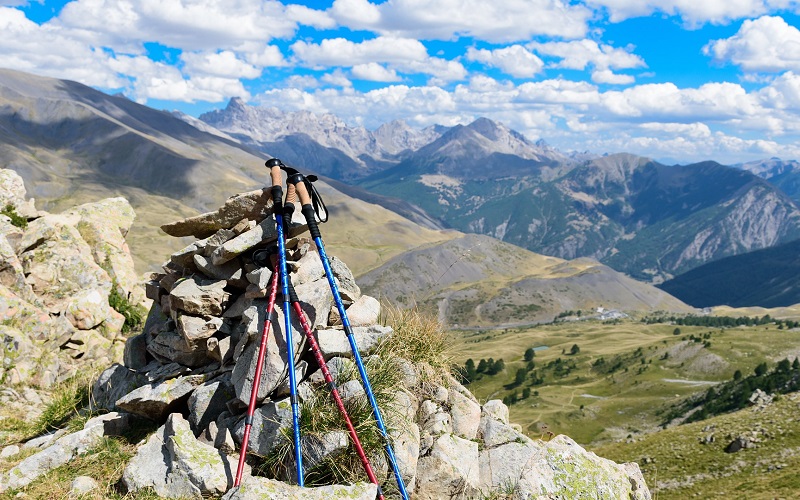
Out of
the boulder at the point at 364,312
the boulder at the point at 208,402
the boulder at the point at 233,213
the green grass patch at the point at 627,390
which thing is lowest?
the green grass patch at the point at 627,390

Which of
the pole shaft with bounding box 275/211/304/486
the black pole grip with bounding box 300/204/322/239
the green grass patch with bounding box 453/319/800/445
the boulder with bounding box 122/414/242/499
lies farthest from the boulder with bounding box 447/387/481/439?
the green grass patch with bounding box 453/319/800/445

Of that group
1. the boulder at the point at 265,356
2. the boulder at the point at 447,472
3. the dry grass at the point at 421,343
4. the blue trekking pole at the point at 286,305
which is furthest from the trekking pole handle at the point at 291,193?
the boulder at the point at 447,472

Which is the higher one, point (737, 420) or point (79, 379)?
point (79, 379)

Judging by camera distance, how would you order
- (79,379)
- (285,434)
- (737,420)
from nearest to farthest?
1. (285,434)
2. (79,379)
3. (737,420)

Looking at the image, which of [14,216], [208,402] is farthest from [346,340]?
[14,216]

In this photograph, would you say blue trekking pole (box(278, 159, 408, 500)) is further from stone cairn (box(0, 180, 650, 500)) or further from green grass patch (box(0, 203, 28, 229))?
green grass patch (box(0, 203, 28, 229))

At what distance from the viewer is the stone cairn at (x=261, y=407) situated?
9734 millimetres

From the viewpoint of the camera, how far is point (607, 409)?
6186 inches

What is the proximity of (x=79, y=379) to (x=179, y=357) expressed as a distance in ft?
21.5

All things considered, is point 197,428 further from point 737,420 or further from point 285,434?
point 737,420

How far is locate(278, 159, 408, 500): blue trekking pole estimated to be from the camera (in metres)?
9.59

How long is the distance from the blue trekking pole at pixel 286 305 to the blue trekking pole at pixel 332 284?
0.34 meters

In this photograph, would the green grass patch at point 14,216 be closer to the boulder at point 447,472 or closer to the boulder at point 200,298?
the boulder at point 200,298

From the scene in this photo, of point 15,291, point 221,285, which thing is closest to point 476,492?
point 221,285
